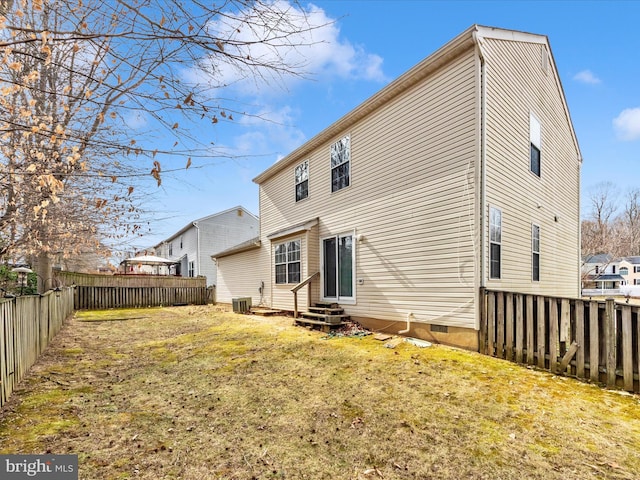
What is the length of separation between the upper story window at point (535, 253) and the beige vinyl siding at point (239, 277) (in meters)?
9.39

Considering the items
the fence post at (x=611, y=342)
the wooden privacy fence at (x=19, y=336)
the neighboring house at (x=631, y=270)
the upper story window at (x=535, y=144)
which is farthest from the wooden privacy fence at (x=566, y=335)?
the neighboring house at (x=631, y=270)

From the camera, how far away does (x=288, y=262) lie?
12047 millimetres

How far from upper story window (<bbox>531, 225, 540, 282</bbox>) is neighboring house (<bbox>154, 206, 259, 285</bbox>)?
65.6ft

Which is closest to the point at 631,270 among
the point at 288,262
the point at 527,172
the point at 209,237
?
the point at 527,172

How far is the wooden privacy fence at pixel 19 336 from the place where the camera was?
3822mm

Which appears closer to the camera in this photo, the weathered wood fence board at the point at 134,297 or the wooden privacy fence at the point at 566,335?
the wooden privacy fence at the point at 566,335

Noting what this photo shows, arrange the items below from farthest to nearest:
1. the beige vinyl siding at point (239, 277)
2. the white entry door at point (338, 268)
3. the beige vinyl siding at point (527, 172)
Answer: the beige vinyl siding at point (239, 277) < the white entry door at point (338, 268) < the beige vinyl siding at point (527, 172)

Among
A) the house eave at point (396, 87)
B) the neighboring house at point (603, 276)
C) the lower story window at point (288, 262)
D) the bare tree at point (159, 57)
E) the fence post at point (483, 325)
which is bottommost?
the neighboring house at point (603, 276)

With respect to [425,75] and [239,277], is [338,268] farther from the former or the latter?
[239,277]

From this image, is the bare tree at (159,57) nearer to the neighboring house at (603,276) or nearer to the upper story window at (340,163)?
the upper story window at (340,163)

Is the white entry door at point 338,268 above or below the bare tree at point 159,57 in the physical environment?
below

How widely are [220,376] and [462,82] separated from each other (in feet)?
23.7

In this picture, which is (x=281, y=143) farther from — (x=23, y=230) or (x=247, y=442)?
(x=23, y=230)

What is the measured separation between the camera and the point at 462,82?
6867 mm
